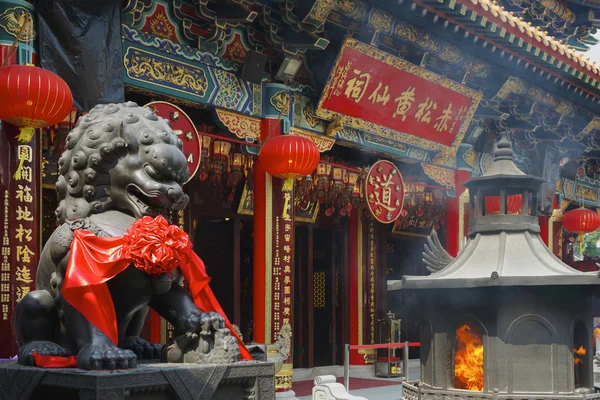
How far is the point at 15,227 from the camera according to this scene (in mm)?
5559

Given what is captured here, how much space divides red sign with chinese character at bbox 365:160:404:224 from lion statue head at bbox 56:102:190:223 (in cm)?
634

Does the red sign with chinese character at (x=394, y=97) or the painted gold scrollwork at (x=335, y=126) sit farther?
the painted gold scrollwork at (x=335, y=126)

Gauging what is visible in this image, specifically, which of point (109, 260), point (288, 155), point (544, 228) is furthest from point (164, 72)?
point (544, 228)

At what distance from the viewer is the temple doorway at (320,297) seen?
1092 cm

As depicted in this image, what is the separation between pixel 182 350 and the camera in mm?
3197

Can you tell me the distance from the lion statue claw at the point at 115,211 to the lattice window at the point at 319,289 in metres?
8.00

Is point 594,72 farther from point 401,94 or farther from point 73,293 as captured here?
point 73,293

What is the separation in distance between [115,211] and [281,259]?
4.99 metres

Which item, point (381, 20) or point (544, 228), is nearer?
point (381, 20)

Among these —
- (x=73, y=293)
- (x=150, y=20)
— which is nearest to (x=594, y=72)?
A: (x=150, y=20)

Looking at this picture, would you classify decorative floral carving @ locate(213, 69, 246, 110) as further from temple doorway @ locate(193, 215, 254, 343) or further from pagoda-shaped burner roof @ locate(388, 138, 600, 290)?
pagoda-shaped burner roof @ locate(388, 138, 600, 290)

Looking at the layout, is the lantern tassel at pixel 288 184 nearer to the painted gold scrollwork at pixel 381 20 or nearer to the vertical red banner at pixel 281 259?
the vertical red banner at pixel 281 259

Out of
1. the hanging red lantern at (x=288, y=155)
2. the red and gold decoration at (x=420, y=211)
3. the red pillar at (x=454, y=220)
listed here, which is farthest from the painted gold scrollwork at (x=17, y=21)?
the red pillar at (x=454, y=220)

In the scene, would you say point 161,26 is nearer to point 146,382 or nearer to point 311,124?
point 311,124
